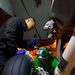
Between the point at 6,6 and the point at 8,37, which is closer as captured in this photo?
the point at 8,37

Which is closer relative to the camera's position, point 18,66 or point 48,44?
point 18,66

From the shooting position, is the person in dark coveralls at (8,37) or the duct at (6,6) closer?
the person in dark coveralls at (8,37)

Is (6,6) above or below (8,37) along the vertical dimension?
below

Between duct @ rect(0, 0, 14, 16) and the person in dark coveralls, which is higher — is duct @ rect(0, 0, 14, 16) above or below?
below

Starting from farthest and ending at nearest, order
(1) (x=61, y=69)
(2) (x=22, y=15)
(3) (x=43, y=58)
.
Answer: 1. (2) (x=22, y=15)
2. (3) (x=43, y=58)
3. (1) (x=61, y=69)

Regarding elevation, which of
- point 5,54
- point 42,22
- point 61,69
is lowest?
point 42,22

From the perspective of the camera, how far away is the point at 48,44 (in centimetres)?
294

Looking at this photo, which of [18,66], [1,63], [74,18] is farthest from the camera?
[1,63]

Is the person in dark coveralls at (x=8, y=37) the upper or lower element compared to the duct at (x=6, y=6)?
upper

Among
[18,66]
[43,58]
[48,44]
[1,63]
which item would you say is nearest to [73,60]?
[18,66]

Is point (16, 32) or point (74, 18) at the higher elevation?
point (74, 18)

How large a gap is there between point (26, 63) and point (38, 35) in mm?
1997

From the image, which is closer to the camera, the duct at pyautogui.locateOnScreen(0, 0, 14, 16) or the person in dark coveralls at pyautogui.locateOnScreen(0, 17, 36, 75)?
the person in dark coveralls at pyautogui.locateOnScreen(0, 17, 36, 75)

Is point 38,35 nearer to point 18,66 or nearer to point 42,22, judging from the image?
point 42,22
